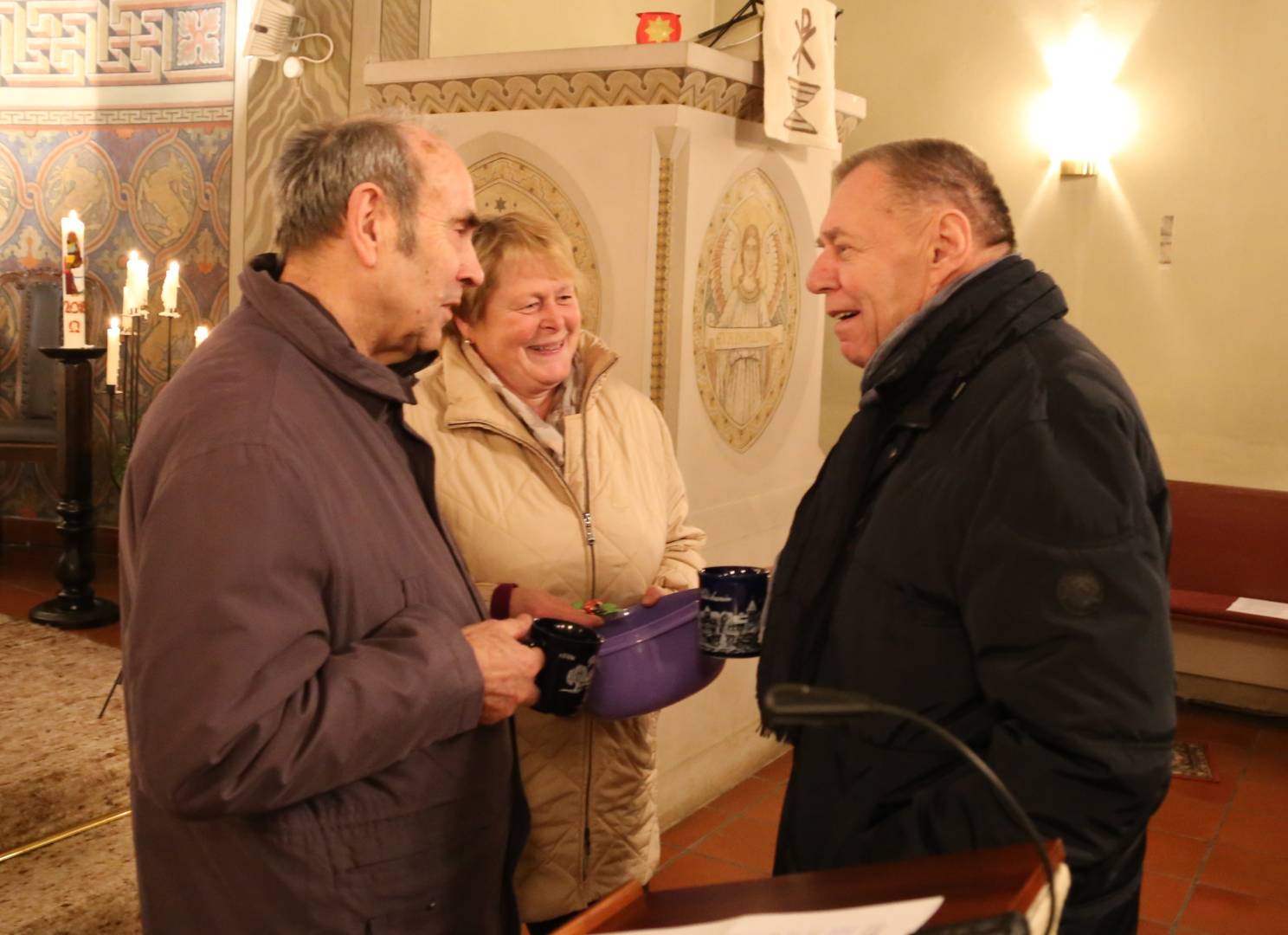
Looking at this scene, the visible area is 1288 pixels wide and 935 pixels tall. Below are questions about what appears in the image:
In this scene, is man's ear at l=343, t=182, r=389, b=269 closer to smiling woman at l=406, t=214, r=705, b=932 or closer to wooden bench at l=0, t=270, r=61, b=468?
smiling woman at l=406, t=214, r=705, b=932

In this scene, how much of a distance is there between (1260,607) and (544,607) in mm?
3989

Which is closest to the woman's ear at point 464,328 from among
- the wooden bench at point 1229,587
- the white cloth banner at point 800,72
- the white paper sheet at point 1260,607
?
the white cloth banner at point 800,72

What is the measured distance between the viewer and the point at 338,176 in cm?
153

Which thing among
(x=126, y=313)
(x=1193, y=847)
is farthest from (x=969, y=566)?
(x=126, y=313)

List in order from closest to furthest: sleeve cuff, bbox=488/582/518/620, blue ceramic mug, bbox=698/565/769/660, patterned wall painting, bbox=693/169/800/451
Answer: blue ceramic mug, bbox=698/565/769/660 < sleeve cuff, bbox=488/582/518/620 < patterned wall painting, bbox=693/169/800/451

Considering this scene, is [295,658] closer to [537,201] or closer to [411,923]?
[411,923]

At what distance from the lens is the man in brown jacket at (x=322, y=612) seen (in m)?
1.27

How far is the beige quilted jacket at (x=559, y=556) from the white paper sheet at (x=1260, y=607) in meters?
3.54

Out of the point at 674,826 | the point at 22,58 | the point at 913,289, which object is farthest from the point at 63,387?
the point at 913,289

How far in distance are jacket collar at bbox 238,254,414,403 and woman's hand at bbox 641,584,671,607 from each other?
700 mm

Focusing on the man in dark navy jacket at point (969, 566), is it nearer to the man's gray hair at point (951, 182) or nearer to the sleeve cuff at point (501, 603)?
the man's gray hair at point (951, 182)

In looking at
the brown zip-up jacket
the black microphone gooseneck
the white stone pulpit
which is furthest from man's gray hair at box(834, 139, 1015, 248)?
the white stone pulpit

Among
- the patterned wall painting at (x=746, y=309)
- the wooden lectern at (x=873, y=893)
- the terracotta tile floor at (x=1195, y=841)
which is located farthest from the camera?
the patterned wall painting at (x=746, y=309)

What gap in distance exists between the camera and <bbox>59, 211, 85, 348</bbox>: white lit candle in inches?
172
